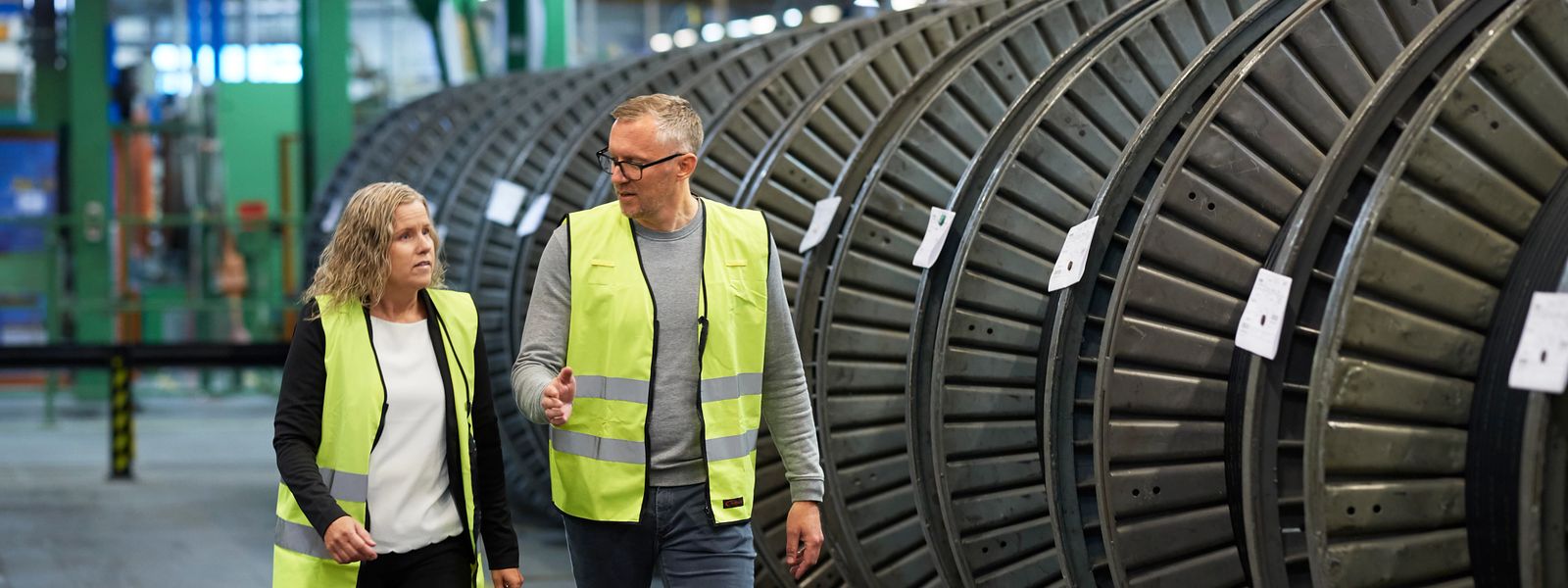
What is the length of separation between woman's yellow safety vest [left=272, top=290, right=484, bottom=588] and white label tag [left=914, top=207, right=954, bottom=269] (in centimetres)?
159

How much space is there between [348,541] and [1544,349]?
80.1 inches

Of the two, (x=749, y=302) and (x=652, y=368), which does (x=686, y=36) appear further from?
(x=652, y=368)

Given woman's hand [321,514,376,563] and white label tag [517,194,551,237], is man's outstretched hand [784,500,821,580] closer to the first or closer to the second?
woman's hand [321,514,376,563]

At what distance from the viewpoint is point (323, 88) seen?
43.3 feet

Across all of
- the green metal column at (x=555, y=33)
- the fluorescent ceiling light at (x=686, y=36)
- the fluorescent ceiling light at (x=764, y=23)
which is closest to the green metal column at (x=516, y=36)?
the green metal column at (x=555, y=33)

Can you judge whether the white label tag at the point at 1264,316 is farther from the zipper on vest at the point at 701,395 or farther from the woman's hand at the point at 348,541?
the woman's hand at the point at 348,541

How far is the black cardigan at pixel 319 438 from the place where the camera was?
10.2ft

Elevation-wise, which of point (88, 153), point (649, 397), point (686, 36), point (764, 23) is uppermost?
point (686, 36)

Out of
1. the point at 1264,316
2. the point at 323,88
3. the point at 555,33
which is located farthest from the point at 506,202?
the point at 555,33

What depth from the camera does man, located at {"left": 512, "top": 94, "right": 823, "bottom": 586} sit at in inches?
126

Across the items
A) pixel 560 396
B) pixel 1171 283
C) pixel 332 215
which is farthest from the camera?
pixel 332 215

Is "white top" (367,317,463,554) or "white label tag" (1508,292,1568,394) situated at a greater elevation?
"white label tag" (1508,292,1568,394)

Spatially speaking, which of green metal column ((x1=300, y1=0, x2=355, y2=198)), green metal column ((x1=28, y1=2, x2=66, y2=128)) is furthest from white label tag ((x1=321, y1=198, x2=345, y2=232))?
green metal column ((x1=28, y1=2, x2=66, y2=128))

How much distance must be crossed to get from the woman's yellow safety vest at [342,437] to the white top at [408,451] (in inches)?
0.9
